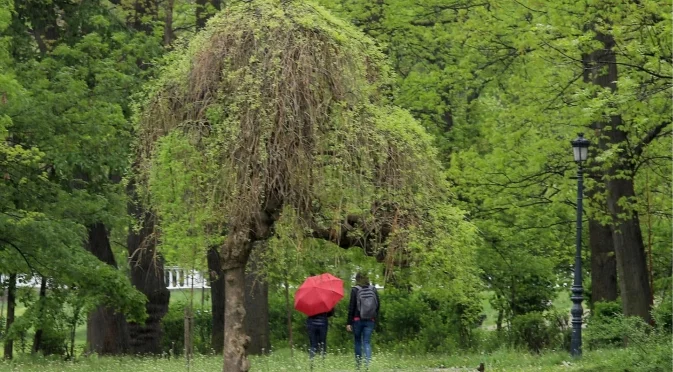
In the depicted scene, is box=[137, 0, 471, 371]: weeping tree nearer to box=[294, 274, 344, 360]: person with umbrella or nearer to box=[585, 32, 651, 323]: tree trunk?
box=[294, 274, 344, 360]: person with umbrella

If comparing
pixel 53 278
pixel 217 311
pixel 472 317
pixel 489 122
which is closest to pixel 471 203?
pixel 489 122

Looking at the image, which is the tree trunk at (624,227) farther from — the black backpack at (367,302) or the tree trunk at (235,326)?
the tree trunk at (235,326)

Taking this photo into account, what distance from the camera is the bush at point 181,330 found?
97.3 ft

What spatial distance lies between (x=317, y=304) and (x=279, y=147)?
5.78 m

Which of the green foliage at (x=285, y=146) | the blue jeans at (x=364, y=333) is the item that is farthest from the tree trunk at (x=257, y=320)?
the green foliage at (x=285, y=146)

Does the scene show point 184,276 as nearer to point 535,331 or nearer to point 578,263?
point 578,263

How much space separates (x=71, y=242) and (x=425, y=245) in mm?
7050

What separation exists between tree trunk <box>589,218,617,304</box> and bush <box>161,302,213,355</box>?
9280 millimetres

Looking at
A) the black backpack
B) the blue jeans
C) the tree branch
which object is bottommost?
the blue jeans

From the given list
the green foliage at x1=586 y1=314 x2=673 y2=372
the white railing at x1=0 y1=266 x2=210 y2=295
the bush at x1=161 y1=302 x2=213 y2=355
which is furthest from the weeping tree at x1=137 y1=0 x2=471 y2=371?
the bush at x1=161 y1=302 x2=213 y2=355

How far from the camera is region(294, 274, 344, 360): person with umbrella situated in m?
19.3

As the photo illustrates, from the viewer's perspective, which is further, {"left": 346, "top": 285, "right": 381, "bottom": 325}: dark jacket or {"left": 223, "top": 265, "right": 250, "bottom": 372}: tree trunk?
{"left": 346, "top": 285, "right": 381, "bottom": 325}: dark jacket

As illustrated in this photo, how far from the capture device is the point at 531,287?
1067 inches

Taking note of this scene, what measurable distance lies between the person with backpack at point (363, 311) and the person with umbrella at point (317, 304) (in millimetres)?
717
